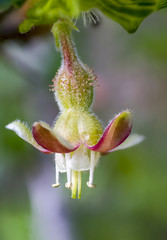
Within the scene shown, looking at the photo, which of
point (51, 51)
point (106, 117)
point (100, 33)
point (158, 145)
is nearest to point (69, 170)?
point (51, 51)

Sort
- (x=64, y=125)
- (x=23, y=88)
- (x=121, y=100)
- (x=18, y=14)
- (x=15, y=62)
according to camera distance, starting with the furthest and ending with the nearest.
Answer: (x=121, y=100), (x=23, y=88), (x=15, y=62), (x=18, y=14), (x=64, y=125)

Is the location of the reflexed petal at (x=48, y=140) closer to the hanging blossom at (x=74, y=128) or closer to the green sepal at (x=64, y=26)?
the hanging blossom at (x=74, y=128)

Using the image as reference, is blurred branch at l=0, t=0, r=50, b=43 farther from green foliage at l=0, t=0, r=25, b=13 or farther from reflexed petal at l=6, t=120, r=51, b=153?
reflexed petal at l=6, t=120, r=51, b=153

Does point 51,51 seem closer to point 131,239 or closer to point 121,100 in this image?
point 121,100

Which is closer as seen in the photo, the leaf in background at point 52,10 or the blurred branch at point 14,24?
the leaf in background at point 52,10

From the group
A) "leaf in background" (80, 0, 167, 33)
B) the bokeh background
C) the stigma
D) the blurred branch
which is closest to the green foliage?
the blurred branch

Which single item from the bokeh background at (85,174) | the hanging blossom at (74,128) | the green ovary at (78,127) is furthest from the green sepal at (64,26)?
the bokeh background at (85,174)

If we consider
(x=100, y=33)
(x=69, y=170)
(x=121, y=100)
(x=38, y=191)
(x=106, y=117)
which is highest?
(x=100, y=33)
